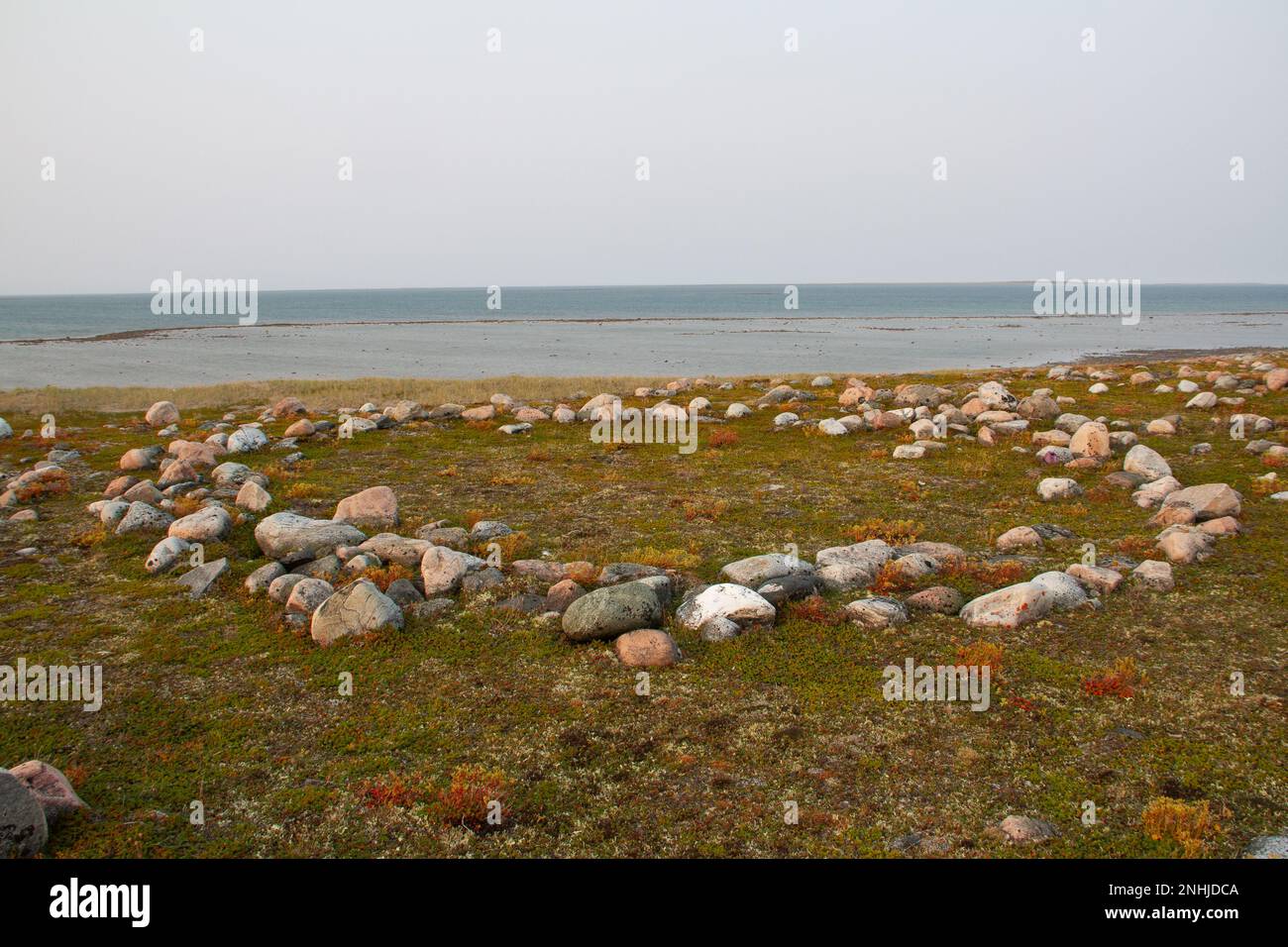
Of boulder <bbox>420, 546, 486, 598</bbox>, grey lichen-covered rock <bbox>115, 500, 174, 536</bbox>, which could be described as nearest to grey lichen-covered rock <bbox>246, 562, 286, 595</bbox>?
boulder <bbox>420, 546, 486, 598</bbox>

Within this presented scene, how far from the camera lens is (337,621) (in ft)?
45.3

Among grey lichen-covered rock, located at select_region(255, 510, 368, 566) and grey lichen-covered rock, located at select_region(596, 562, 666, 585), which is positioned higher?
grey lichen-covered rock, located at select_region(255, 510, 368, 566)

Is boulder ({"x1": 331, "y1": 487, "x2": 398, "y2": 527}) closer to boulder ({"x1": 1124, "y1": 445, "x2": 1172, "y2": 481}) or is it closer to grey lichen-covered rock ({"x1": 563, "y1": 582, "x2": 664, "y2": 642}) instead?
grey lichen-covered rock ({"x1": 563, "y1": 582, "x2": 664, "y2": 642})

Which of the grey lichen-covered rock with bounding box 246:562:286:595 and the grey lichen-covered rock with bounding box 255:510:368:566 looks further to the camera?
the grey lichen-covered rock with bounding box 255:510:368:566

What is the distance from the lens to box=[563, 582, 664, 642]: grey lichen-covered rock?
13609 mm

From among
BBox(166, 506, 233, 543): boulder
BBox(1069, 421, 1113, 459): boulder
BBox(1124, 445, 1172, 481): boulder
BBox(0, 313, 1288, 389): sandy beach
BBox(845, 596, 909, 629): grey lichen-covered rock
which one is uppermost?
BBox(0, 313, 1288, 389): sandy beach

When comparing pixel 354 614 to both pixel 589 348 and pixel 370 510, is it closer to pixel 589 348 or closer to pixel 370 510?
pixel 370 510

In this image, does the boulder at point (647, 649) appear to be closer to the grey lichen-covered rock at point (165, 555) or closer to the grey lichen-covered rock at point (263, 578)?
the grey lichen-covered rock at point (263, 578)

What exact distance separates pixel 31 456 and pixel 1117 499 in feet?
121

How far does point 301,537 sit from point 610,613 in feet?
28.1

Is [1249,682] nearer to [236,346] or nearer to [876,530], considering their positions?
[876,530]

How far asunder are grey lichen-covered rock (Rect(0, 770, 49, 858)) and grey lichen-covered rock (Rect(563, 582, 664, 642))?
24.6 ft

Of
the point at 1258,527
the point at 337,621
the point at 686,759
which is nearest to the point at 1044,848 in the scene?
the point at 686,759

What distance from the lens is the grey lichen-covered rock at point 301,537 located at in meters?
17.8
